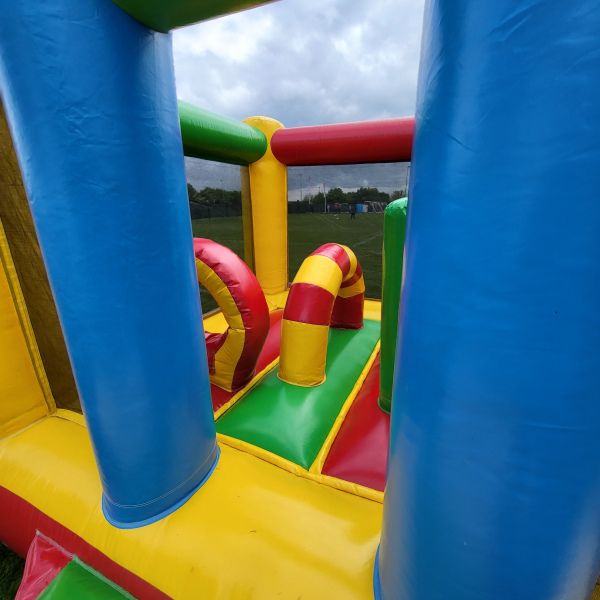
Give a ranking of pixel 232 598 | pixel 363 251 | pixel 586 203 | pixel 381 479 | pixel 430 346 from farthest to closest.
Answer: pixel 363 251 → pixel 381 479 → pixel 232 598 → pixel 430 346 → pixel 586 203

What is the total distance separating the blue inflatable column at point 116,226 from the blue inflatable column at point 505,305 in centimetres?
59

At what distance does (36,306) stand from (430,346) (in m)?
1.42

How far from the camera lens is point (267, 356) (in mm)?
2129

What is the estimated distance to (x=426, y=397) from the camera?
49 cm

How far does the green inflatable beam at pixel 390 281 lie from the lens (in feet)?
4.58

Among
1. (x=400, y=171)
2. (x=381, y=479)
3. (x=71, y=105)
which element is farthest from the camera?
(x=400, y=171)

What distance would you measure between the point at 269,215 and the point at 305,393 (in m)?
1.90

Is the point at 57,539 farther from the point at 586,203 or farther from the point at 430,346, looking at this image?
the point at 586,203

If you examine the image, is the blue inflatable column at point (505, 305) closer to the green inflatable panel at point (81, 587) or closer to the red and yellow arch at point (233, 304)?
the green inflatable panel at point (81, 587)

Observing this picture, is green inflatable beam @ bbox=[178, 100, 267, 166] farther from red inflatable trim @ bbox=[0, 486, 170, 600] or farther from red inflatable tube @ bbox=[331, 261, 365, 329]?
red inflatable trim @ bbox=[0, 486, 170, 600]

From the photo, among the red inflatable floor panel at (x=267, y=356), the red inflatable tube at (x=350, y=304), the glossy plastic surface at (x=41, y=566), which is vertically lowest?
the glossy plastic surface at (x=41, y=566)

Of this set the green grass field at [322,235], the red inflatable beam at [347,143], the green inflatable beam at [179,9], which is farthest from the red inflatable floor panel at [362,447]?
the green grass field at [322,235]

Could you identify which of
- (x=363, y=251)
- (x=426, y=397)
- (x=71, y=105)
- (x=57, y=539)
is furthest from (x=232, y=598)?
(x=363, y=251)

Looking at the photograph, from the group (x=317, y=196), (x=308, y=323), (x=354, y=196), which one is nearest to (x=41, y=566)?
(x=308, y=323)
